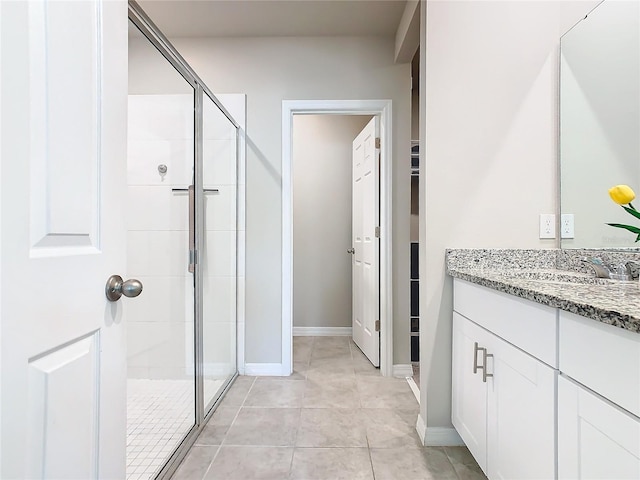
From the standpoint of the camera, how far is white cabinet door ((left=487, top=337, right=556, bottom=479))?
3.26 feet

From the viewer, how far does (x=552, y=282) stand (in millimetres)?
1375

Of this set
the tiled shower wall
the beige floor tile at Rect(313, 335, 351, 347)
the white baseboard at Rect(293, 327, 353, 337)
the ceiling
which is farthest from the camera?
the white baseboard at Rect(293, 327, 353, 337)

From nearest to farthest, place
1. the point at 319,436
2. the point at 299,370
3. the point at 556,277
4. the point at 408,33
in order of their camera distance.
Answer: the point at 556,277
the point at 319,436
the point at 408,33
the point at 299,370

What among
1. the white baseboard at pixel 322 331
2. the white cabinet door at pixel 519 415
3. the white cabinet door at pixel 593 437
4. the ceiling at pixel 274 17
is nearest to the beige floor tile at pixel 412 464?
the white cabinet door at pixel 519 415

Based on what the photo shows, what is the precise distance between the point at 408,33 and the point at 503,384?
209cm

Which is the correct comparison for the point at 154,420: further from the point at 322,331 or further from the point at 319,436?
the point at 322,331

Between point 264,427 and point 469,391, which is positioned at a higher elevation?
point 469,391

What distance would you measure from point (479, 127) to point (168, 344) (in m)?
1.95

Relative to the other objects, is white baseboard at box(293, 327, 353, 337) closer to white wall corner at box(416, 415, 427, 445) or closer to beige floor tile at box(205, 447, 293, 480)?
white wall corner at box(416, 415, 427, 445)

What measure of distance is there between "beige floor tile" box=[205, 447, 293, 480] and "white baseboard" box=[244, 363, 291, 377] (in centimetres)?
96

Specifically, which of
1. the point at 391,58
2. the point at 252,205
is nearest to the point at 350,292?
the point at 252,205

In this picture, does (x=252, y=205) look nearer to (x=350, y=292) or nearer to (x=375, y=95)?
(x=375, y=95)

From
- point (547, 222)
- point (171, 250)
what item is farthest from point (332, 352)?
point (547, 222)

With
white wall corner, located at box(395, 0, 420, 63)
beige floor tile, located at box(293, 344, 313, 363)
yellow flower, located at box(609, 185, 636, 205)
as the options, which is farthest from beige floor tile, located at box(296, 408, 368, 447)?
white wall corner, located at box(395, 0, 420, 63)
